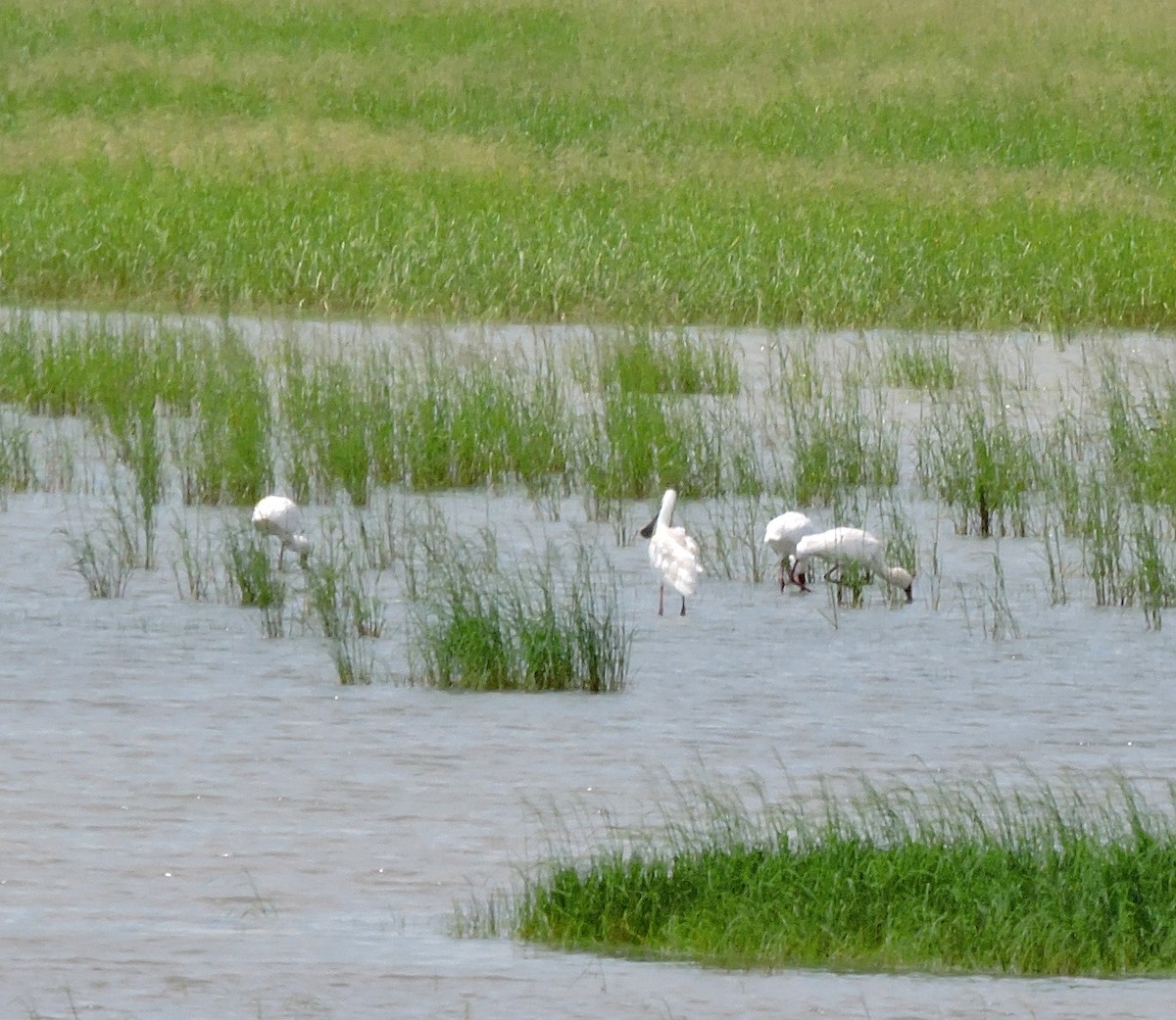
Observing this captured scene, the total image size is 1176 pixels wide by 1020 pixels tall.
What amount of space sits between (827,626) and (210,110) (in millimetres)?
28265

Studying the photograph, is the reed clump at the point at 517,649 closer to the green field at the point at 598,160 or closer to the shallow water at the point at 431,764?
the shallow water at the point at 431,764

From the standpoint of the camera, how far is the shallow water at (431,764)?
18.6 ft

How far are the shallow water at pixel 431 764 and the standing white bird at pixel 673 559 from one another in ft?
0.61

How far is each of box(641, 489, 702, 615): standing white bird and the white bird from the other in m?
0.49

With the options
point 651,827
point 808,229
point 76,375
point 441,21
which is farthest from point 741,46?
point 651,827

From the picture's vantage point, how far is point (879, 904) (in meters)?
5.91

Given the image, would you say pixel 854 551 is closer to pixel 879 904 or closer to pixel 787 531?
pixel 787 531

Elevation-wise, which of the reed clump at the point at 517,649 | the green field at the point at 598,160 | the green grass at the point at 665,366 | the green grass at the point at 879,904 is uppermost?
the green field at the point at 598,160

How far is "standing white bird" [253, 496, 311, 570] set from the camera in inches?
449

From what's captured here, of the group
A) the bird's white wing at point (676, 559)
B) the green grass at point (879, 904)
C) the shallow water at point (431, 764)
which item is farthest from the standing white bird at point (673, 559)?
the green grass at point (879, 904)

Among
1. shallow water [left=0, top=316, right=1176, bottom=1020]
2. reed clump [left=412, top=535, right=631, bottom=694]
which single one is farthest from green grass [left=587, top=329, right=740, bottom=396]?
reed clump [left=412, top=535, right=631, bottom=694]

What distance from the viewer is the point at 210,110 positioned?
124 feet

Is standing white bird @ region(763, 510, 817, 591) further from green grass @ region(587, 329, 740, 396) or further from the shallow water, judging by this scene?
green grass @ region(587, 329, 740, 396)

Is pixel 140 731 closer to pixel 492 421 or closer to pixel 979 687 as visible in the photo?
pixel 979 687
